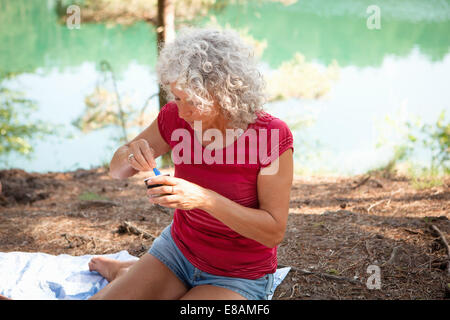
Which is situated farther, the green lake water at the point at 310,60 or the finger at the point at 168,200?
the green lake water at the point at 310,60

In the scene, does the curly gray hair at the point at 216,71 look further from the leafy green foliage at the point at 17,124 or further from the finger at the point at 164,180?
the leafy green foliage at the point at 17,124

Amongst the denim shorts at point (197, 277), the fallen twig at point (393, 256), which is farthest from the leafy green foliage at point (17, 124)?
the fallen twig at point (393, 256)

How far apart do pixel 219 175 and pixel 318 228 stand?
1392 millimetres

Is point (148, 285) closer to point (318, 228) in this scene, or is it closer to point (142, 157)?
point (142, 157)

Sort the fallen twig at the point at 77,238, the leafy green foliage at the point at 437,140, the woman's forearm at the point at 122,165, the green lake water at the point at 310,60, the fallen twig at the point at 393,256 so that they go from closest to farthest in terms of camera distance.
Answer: the woman's forearm at the point at 122,165, the fallen twig at the point at 393,256, the fallen twig at the point at 77,238, the leafy green foliage at the point at 437,140, the green lake water at the point at 310,60

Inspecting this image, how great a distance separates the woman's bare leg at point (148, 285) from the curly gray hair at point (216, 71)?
65 centimetres

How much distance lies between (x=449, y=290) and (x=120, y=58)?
42.4 feet

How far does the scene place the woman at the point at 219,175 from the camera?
160 cm

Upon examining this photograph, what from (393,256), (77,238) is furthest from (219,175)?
(77,238)

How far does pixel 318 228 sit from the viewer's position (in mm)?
2893

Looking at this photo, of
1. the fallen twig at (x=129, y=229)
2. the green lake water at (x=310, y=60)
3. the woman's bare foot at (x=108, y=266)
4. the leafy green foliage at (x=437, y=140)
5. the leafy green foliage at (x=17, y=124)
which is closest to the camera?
the woman's bare foot at (x=108, y=266)

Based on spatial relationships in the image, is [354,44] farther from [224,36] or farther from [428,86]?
[224,36]

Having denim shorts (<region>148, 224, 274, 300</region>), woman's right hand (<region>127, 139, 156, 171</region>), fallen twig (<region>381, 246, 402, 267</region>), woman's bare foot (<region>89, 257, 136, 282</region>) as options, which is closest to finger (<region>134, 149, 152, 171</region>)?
woman's right hand (<region>127, 139, 156, 171</region>)

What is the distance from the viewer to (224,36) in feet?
5.44
